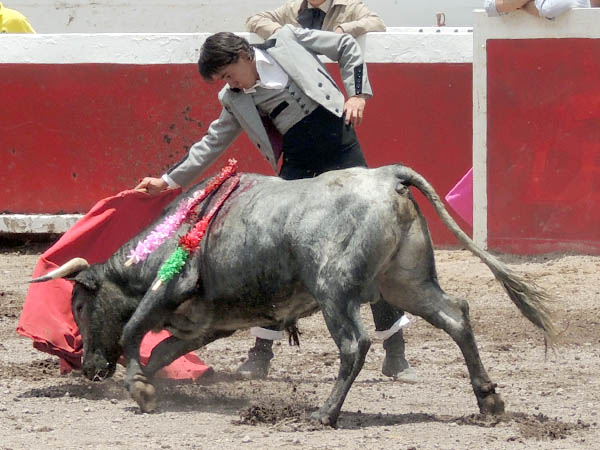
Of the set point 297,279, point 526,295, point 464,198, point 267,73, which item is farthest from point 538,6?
point 297,279

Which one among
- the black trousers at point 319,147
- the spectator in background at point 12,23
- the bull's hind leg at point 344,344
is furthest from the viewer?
the spectator in background at point 12,23

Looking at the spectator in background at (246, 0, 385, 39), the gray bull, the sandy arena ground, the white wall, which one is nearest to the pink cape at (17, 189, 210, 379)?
the sandy arena ground

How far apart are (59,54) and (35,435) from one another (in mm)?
4492

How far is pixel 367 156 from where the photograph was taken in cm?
854

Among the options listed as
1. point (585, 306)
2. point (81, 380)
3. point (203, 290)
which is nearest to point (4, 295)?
point (81, 380)

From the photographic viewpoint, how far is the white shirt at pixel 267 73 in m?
5.55

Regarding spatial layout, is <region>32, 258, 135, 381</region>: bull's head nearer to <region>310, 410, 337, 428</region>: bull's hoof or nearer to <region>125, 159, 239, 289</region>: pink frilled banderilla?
<region>125, 159, 239, 289</region>: pink frilled banderilla

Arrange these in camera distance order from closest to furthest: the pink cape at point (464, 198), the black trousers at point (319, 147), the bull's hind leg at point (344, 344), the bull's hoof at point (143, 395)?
the bull's hind leg at point (344, 344), the bull's hoof at point (143, 395), the black trousers at point (319, 147), the pink cape at point (464, 198)

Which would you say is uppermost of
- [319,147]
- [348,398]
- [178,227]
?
[319,147]

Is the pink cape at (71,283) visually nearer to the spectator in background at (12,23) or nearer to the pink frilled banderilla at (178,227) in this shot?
the pink frilled banderilla at (178,227)

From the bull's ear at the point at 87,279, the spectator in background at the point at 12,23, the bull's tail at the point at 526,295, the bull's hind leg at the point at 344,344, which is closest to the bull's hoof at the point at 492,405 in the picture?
the bull's tail at the point at 526,295

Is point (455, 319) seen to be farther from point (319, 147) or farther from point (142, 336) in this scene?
point (142, 336)

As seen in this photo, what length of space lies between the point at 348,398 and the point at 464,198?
313 centimetres

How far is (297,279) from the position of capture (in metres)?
5.05
